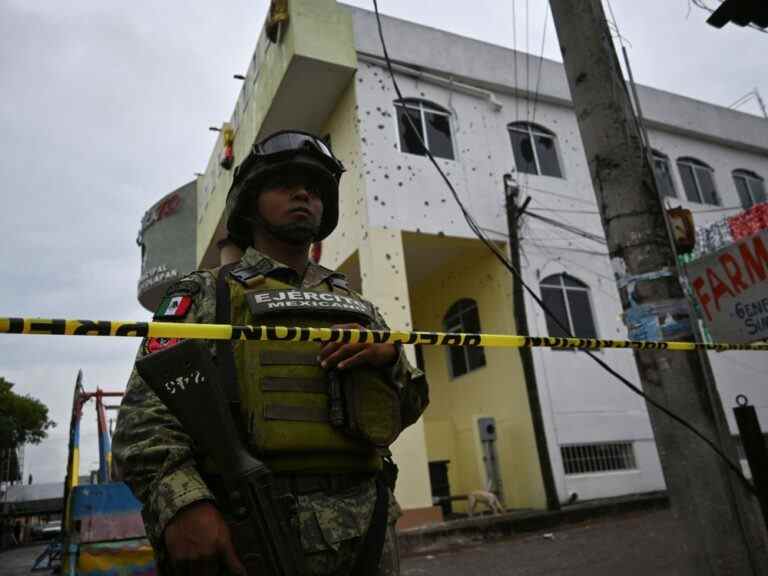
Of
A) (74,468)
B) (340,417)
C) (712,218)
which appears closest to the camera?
(340,417)

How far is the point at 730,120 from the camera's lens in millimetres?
14164

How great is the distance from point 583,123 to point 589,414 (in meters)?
7.56

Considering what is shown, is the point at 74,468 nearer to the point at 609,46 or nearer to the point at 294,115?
the point at 609,46

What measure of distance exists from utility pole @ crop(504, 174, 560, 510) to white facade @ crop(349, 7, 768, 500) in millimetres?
322

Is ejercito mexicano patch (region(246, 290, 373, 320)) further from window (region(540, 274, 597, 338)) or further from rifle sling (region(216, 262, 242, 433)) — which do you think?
window (region(540, 274, 597, 338))

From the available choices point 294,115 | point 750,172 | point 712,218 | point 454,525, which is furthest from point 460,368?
point 750,172

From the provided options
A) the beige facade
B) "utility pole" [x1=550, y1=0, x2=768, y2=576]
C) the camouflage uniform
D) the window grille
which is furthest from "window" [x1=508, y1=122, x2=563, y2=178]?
the camouflage uniform

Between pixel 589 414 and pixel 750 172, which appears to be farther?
pixel 750 172

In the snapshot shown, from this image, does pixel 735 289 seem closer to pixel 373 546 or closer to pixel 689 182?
pixel 373 546

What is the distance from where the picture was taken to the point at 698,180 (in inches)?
522

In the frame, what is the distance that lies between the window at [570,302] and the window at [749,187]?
6.48 metres

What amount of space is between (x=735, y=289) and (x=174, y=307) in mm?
2657

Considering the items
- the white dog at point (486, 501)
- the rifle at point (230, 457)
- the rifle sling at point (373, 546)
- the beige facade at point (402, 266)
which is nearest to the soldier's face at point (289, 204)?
the rifle at point (230, 457)

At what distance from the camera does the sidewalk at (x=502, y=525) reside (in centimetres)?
670
